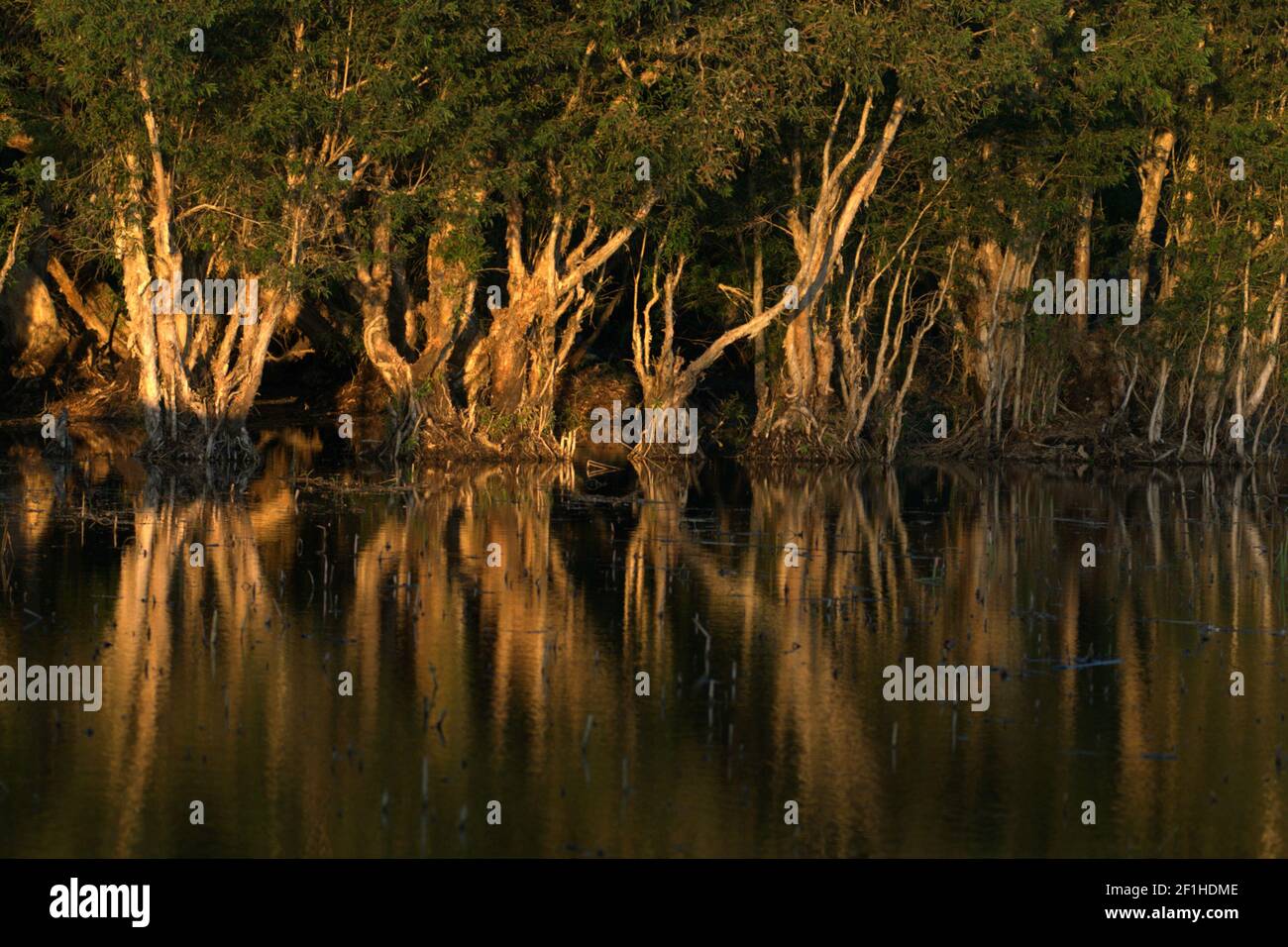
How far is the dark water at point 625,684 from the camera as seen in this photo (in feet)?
42.1

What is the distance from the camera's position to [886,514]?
32750 mm

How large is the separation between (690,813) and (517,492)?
2189 cm

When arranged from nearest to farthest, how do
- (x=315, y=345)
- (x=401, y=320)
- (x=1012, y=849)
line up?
1. (x=1012, y=849)
2. (x=401, y=320)
3. (x=315, y=345)

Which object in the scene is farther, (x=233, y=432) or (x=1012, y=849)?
(x=233, y=432)

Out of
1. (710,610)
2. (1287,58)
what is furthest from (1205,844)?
→ (1287,58)

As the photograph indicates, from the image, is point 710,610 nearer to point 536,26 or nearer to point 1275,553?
point 1275,553

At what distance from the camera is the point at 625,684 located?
55.7 feet

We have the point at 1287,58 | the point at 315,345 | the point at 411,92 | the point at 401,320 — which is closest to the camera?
the point at 411,92

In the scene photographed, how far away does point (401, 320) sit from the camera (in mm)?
46438

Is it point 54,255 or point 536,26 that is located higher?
point 536,26

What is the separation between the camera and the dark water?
12.8m

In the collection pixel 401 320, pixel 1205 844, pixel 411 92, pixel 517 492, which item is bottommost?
pixel 1205 844

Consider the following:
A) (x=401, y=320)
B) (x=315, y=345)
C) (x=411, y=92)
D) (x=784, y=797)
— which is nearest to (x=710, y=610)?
(x=784, y=797)

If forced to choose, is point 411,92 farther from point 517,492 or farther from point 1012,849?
point 1012,849
